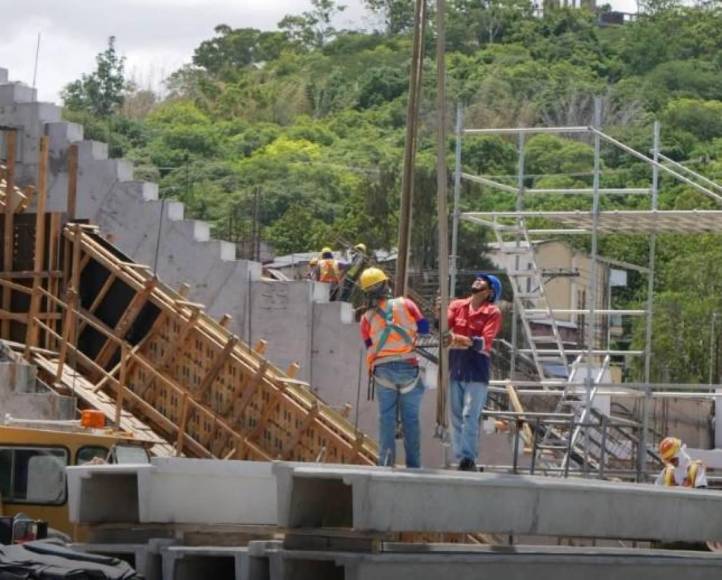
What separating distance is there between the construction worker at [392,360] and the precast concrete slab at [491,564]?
1739 millimetres

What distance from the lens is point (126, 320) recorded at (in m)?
30.9

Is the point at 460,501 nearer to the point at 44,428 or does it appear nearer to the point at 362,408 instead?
the point at 44,428

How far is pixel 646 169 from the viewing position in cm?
9738

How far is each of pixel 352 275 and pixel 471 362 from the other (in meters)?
25.3

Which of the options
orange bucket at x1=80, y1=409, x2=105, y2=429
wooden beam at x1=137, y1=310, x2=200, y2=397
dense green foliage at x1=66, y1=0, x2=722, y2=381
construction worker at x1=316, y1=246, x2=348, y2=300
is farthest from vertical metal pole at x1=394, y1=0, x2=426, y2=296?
construction worker at x1=316, y1=246, x2=348, y2=300

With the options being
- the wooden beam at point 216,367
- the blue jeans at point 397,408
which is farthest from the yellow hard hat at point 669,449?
the wooden beam at point 216,367

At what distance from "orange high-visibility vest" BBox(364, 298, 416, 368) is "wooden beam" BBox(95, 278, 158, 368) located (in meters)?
12.4

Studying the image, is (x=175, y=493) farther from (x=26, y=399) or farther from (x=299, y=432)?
(x=299, y=432)

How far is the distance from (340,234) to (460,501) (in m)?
48.7

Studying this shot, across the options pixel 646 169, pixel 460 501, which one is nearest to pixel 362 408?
pixel 460 501

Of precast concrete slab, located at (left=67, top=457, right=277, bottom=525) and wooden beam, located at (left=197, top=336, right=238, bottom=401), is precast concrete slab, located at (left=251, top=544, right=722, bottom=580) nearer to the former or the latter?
precast concrete slab, located at (left=67, top=457, right=277, bottom=525)

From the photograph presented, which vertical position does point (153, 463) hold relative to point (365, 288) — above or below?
below

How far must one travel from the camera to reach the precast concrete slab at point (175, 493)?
685 inches

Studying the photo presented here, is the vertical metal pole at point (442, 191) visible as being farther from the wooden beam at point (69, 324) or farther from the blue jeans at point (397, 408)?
the wooden beam at point (69, 324)
